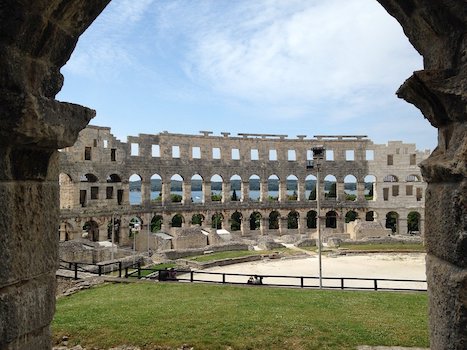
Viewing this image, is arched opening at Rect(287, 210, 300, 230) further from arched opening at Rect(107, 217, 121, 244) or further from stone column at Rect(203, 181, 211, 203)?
arched opening at Rect(107, 217, 121, 244)

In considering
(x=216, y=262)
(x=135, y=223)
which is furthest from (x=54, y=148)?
(x=135, y=223)

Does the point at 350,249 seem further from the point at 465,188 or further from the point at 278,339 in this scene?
the point at 465,188

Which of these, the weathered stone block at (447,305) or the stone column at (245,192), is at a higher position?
the stone column at (245,192)

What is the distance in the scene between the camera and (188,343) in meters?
6.65

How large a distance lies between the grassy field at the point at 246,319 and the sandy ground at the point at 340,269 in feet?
17.1

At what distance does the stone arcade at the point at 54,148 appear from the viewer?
2.64 metres

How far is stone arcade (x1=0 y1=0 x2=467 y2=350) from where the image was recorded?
2645 millimetres

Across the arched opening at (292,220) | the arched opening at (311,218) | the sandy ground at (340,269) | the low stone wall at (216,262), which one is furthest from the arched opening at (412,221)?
the low stone wall at (216,262)

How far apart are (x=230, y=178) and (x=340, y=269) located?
66.2 ft

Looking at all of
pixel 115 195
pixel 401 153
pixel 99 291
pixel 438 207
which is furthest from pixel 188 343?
pixel 401 153

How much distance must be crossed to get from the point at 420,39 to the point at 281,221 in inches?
1473

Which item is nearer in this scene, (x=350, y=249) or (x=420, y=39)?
(x=420, y=39)

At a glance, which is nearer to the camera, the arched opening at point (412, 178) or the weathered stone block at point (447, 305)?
the weathered stone block at point (447, 305)

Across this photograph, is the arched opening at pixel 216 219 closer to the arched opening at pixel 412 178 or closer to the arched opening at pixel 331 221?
the arched opening at pixel 331 221
